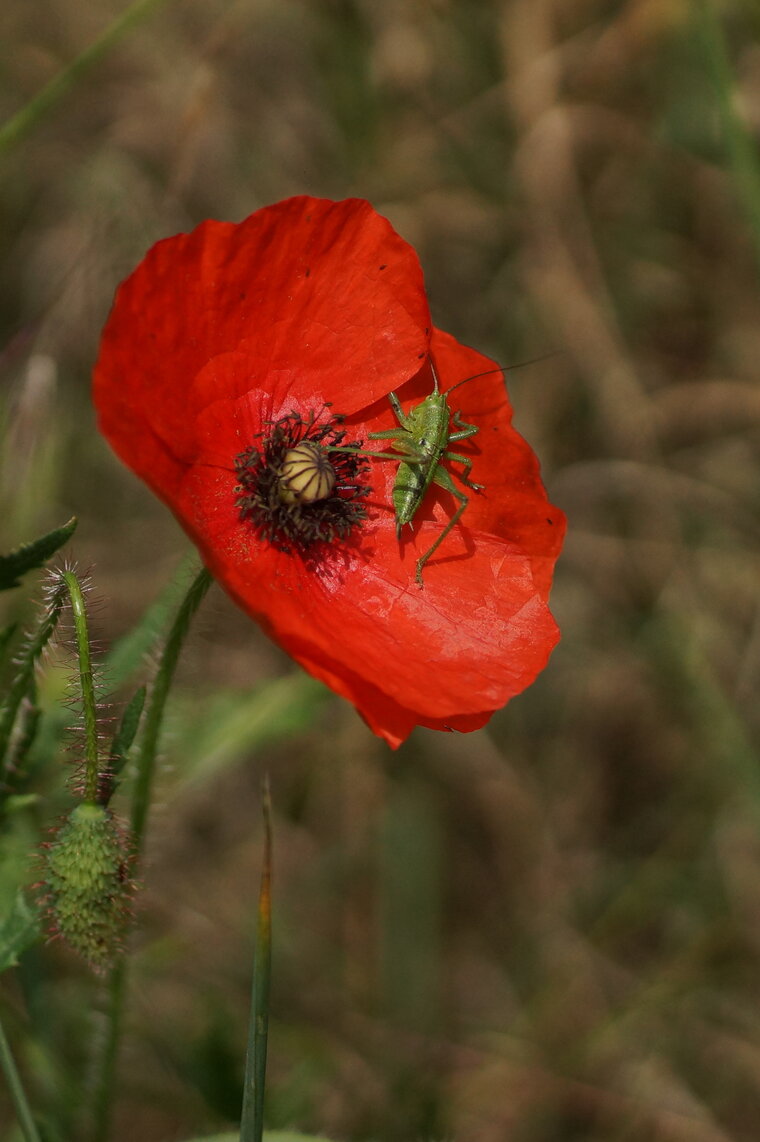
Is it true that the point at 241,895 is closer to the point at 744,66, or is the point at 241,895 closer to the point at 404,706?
the point at 404,706

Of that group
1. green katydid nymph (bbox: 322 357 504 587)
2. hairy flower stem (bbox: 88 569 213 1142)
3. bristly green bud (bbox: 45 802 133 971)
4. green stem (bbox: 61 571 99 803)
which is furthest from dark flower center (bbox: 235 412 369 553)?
bristly green bud (bbox: 45 802 133 971)

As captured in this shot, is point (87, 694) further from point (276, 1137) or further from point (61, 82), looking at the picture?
point (61, 82)

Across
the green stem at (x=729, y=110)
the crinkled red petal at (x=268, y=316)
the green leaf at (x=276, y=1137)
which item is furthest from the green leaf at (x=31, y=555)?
the green stem at (x=729, y=110)

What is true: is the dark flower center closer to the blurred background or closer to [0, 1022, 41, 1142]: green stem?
the blurred background

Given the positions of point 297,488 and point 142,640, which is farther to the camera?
point 142,640

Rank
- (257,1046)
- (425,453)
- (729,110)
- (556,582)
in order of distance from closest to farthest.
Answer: (257,1046) → (425,453) → (729,110) → (556,582)

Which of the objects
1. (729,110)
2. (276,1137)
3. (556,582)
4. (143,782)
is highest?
(729,110)

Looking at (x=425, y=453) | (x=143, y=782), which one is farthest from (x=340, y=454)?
(x=143, y=782)
